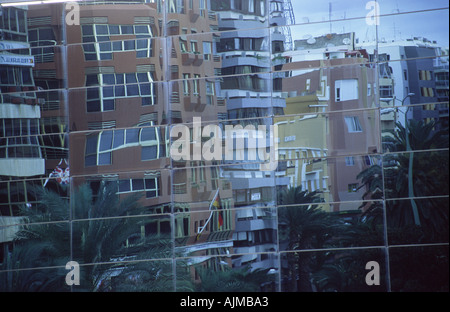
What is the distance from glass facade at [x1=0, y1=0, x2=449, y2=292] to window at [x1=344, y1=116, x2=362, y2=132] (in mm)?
39

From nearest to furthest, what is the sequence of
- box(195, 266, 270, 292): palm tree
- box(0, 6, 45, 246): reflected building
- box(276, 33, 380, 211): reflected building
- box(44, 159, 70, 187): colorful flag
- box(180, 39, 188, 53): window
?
1. box(276, 33, 380, 211): reflected building
2. box(195, 266, 270, 292): palm tree
3. box(180, 39, 188, 53): window
4. box(44, 159, 70, 187): colorful flag
5. box(0, 6, 45, 246): reflected building

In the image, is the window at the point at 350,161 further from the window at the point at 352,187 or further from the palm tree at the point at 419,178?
the palm tree at the point at 419,178

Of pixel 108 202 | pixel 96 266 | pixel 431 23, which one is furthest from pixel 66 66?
pixel 431 23

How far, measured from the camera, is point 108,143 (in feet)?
35.6

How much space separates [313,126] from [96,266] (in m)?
3.74

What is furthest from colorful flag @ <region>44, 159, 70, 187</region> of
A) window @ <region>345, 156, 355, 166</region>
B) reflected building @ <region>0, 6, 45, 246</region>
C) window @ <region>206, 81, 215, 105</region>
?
window @ <region>345, 156, 355, 166</region>

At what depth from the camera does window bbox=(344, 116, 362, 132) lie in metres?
10.2

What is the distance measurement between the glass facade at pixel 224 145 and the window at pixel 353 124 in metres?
0.04

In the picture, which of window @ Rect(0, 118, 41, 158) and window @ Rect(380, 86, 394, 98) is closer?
window @ Rect(380, 86, 394, 98)

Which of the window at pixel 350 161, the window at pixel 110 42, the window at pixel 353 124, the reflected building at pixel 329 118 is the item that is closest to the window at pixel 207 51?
the window at pixel 110 42

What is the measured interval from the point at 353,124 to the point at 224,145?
73.1 inches

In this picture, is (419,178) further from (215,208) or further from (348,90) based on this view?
(215,208)

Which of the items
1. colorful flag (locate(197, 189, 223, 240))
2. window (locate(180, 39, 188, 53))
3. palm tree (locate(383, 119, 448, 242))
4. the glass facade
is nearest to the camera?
palm tree (locate(383, 119, 448, 242))

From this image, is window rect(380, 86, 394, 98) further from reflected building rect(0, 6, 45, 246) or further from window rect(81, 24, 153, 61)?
reflected building rect(0, 6, 45, 246)
